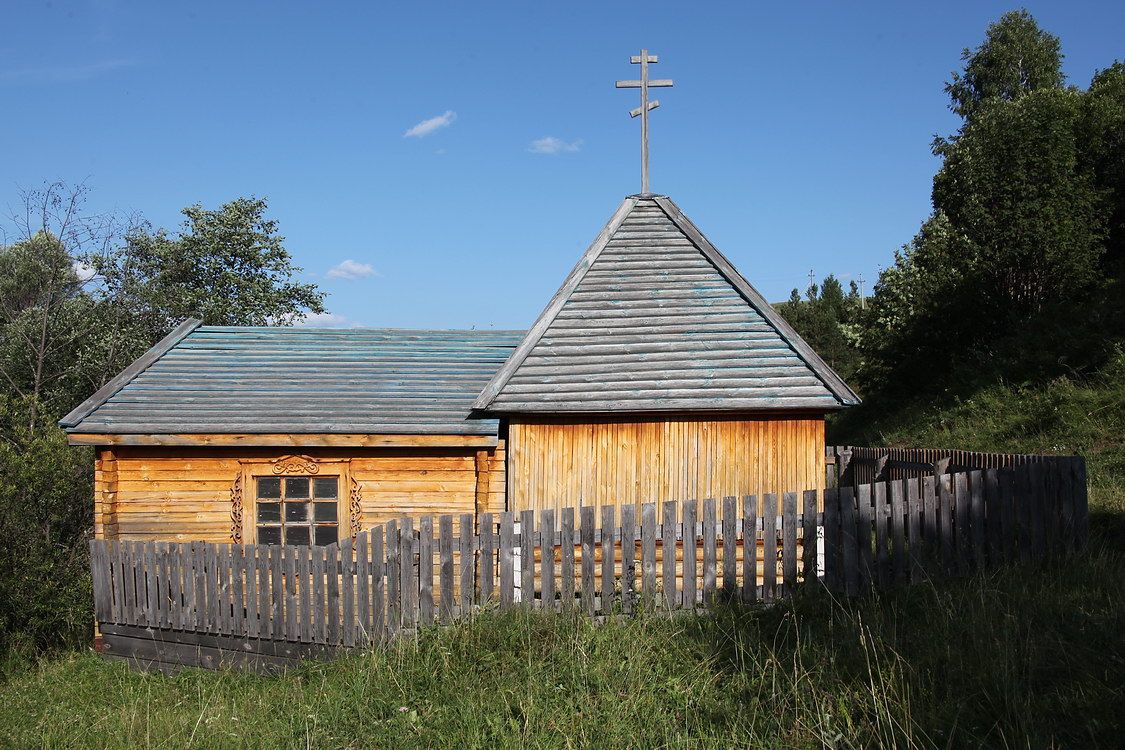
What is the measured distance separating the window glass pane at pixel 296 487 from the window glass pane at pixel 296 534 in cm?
44

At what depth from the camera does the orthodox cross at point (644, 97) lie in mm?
12078

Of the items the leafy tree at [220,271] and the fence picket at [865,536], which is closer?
the fence picket at [865,536]

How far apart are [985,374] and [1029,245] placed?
3.97m

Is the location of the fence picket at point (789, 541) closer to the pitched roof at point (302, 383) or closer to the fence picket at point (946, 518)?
the fence picket at point (946, 518)

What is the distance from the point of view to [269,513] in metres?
11.1

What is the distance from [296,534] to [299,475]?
2.61ft

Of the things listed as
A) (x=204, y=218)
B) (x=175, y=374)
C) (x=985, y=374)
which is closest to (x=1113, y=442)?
(x=985, y=374)

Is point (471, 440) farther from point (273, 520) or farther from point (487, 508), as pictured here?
point (273, 520)

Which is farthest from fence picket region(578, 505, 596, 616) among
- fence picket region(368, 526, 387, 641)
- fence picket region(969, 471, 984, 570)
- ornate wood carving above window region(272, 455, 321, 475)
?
ornate wood carving above window region(272, 455, 321, 475)

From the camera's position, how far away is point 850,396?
10.2 meters

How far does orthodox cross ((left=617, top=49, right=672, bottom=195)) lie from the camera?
1208cm

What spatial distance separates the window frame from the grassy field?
304 cm

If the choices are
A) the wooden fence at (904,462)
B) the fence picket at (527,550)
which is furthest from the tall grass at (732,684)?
the wooden fence at (904,462)

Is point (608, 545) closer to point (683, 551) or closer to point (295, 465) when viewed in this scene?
point (683, 551)
